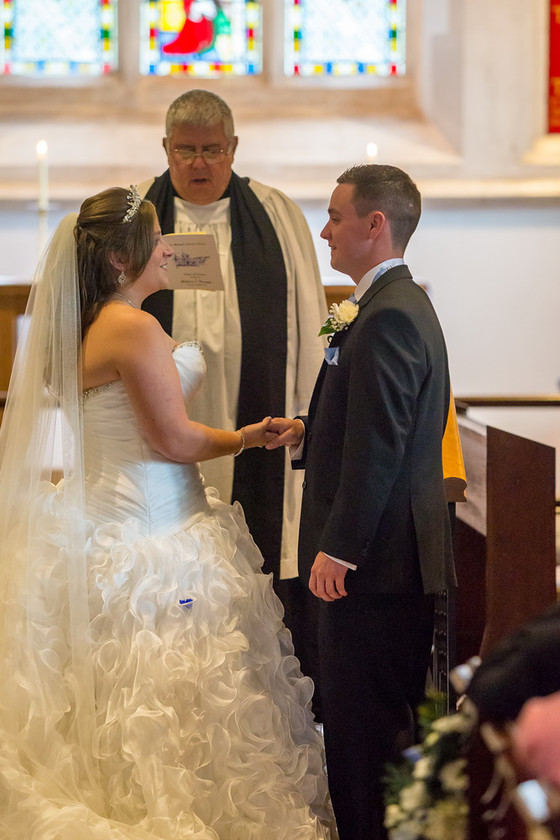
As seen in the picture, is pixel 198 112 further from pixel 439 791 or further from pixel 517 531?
pixel 439 791

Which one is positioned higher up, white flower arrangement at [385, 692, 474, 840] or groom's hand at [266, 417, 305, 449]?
groom's hand at [266, 417, 305, 449]

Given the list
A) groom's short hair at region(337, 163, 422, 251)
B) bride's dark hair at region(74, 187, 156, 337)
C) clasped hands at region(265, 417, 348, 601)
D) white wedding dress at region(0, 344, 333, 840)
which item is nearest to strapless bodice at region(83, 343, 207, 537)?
white wedding dress at region(0, 344, 333, 840)

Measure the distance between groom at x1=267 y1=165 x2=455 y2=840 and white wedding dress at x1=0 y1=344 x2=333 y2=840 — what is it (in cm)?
22

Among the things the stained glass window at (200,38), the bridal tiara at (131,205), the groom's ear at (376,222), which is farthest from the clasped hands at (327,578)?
the stained glass window at (200,38)

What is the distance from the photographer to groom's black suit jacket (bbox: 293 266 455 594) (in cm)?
242

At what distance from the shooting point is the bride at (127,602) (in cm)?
260

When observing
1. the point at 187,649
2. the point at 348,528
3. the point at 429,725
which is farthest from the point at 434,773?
the point at 187,649

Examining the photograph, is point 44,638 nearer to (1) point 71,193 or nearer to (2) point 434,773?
(2) point 434,773

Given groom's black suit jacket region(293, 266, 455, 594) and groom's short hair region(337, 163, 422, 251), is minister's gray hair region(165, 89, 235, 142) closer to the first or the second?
groom's short hair region(337, 163, 422, 251)

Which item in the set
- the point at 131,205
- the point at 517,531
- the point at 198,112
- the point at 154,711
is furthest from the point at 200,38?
the point at 154,711

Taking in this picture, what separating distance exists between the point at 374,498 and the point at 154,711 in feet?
2.62

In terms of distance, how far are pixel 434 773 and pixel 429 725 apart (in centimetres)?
10

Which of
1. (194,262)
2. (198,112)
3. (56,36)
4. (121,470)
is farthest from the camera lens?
(56,36)

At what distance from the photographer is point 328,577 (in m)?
2.47
